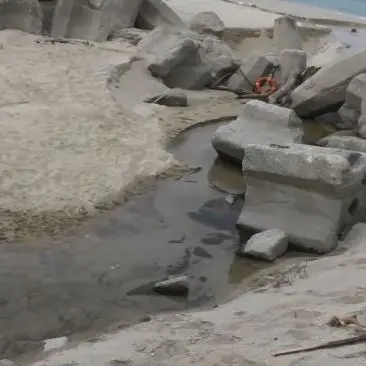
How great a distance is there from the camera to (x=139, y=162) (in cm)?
769

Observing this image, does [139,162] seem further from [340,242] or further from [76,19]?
[76,19]

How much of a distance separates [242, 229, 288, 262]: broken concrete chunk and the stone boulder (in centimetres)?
340

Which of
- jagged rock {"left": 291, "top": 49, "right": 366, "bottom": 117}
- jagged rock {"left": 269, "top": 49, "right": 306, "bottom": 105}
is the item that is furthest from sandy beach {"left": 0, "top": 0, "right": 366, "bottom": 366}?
jagged rock {"left": 291, "top": 49, "right": 366, "bottom": 117}

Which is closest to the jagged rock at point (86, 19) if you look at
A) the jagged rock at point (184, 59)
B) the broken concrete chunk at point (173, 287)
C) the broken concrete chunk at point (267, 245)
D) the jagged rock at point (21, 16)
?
the jagged rock at point (21, 16)

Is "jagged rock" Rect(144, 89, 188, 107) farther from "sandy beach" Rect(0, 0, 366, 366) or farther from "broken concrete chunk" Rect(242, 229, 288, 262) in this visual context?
"broken concrete chunk" Rect(242, 229, 288, 262)

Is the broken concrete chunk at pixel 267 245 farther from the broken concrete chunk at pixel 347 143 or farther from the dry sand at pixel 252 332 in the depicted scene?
the broken concrete chunk at pixel 347 143

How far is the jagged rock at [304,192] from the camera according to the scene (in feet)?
20.1

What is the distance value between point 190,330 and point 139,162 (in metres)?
3.44

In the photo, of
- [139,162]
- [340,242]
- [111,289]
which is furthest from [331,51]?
[111,289]

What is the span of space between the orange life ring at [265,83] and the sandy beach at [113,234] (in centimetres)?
43

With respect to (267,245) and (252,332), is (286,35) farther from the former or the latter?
(252,332)

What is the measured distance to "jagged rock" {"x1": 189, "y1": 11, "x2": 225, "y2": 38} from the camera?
564 inches

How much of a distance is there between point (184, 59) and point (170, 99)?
4.18 ft

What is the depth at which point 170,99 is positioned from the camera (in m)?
10.1
